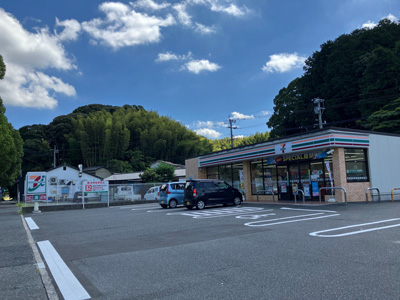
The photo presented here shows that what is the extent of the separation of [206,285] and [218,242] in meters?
3.04

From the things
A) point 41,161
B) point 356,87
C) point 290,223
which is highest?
point 356,87

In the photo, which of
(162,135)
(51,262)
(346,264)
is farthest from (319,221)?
(162,135)

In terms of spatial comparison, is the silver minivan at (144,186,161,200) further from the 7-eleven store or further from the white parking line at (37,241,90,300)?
the white parking line at (37,241,90,300)

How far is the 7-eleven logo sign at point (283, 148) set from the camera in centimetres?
1803

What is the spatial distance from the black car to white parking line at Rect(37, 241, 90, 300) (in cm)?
948

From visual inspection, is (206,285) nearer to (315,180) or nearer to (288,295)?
(288,295)

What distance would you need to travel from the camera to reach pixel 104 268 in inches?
217

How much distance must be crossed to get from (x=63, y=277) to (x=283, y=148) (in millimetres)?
15293

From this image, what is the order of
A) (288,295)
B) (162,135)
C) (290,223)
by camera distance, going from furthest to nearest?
1. (162,135)
2. (290,223)
3. (288,295)

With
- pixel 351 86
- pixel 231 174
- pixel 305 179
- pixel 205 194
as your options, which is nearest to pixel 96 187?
pixel 231 174

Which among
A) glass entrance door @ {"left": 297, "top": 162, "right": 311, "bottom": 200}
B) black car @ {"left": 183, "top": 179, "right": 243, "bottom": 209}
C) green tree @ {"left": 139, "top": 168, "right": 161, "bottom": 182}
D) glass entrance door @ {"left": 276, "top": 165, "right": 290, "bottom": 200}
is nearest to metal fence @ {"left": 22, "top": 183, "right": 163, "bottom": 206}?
green tree @ {"left": 139, "top": 168, "right": 161, "bottom": 182}

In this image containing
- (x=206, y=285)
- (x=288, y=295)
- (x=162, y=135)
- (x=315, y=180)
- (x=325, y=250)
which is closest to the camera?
(x=288, y=295)

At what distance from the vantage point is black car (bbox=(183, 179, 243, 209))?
16.3 metres

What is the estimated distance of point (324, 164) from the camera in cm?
1697
